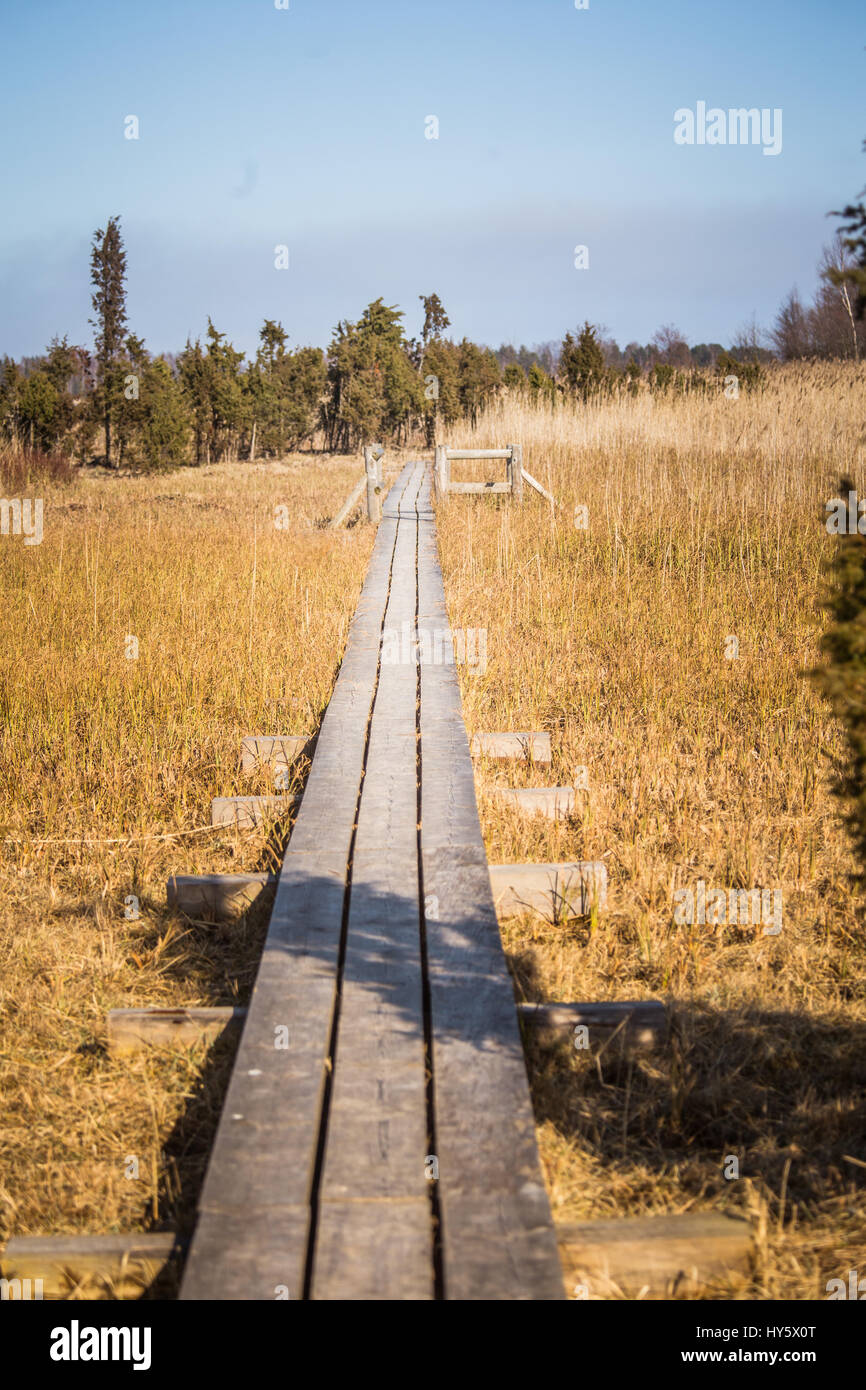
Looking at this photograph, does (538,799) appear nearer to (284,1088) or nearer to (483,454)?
(284,1088)

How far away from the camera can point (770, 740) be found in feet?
15.4

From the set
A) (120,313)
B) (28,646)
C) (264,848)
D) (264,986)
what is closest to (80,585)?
(28,646)

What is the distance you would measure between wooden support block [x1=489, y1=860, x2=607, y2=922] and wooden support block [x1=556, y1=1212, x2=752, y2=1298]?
1.46m

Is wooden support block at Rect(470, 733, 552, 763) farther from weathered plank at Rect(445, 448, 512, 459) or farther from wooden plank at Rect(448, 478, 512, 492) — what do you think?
weathered plank at Rect(445, 448, 512, 459)

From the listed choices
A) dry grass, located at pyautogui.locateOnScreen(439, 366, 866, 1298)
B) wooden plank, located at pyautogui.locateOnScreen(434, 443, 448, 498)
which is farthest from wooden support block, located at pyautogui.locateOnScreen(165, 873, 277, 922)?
wooden plank, located at pyautogui.locateOnScreen(434, 443, 448, 498)

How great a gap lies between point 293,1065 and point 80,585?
20.9 ft

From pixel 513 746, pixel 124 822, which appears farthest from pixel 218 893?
pixel 513 746

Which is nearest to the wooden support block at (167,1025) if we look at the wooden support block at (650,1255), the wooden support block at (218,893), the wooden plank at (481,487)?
the wooden support block at (218,893)

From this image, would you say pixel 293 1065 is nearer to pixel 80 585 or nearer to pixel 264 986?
pixel 264 986

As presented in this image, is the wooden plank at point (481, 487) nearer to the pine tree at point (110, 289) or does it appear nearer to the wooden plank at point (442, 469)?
the wooden plank at point (442, 469)

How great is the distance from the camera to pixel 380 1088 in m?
2.16

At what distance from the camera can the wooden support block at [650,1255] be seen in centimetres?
188

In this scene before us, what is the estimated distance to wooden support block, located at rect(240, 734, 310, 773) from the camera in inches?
177

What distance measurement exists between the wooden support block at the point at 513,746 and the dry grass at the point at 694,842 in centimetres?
9
